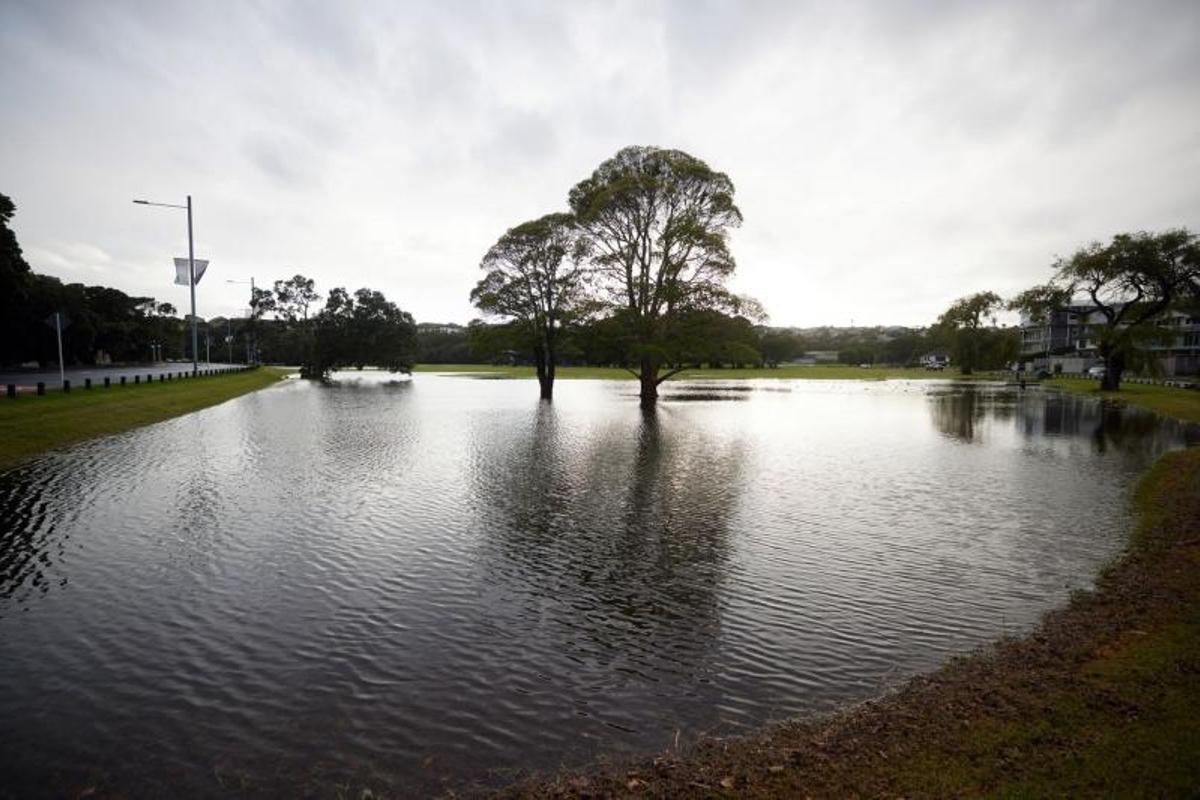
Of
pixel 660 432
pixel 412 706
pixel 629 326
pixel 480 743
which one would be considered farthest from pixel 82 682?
pixel 629 326

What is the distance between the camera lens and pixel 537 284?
2389 inches

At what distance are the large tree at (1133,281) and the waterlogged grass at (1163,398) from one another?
3.22m

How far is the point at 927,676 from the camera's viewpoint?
838cm

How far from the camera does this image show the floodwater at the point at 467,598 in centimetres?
705

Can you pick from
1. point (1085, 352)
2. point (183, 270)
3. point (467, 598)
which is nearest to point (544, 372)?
point (183, 270)

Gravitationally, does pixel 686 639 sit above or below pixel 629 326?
below

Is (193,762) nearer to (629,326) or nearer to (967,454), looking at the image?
(967,454)

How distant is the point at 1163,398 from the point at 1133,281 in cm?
1571

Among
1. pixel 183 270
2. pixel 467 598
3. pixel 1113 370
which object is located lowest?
pixel 467 598

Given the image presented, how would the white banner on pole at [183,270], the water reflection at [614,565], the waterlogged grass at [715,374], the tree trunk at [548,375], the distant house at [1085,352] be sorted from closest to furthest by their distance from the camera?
the water reflection at [614,565] → the white banner on pole at [183,270] → the tree trunk at [548,375] → the waterlogged grass at [715,374] → the distant house at [1085,352]

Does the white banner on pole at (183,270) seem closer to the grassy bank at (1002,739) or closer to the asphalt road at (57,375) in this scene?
the asphalt road at (57,375)

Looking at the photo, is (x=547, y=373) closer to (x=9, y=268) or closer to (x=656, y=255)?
(x=656, y=255)

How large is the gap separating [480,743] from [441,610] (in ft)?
12.8

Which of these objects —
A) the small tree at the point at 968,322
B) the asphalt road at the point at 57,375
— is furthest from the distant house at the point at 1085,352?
the asphalt road at the point at 57,375
